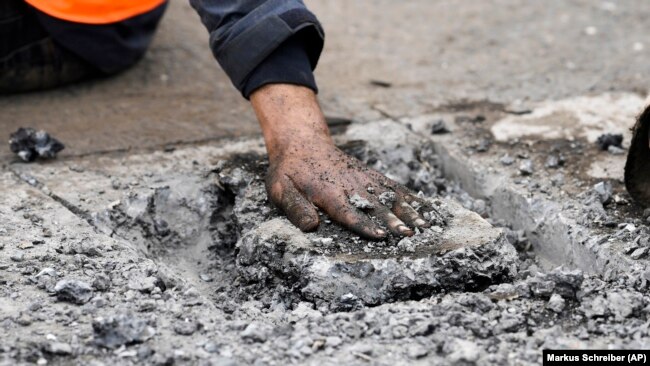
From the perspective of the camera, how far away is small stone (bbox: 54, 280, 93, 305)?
6.57 ft

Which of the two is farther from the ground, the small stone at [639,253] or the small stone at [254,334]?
the small stone at [639,253]

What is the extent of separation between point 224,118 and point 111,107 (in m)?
0.41

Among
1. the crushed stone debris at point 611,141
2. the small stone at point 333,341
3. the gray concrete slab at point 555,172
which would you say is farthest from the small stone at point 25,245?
the crushed stone debris at point 611,141

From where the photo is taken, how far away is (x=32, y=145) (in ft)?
9.09

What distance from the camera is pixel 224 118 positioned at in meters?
3.15

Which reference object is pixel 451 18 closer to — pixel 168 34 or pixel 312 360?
pixel 168 34

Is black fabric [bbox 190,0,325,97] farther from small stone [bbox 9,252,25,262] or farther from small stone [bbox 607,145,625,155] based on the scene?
small stone [bbox 607,145,625,155]

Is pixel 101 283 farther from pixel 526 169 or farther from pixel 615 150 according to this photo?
pixel 615 150

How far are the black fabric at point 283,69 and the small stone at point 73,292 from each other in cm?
78

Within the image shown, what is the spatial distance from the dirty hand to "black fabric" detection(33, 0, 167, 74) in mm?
942

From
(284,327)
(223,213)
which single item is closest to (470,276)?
(284,327)

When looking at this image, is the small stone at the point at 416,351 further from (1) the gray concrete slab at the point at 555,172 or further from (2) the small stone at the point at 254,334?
(1) the gray concrete slab at the point at 555,172

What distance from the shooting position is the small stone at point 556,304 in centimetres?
198

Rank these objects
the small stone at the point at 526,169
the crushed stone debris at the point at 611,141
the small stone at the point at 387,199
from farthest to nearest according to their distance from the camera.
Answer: the crushed stone debris at the point at 611,141 < the small stone at the point at 526,169 < the small stone at the point at 387,199
